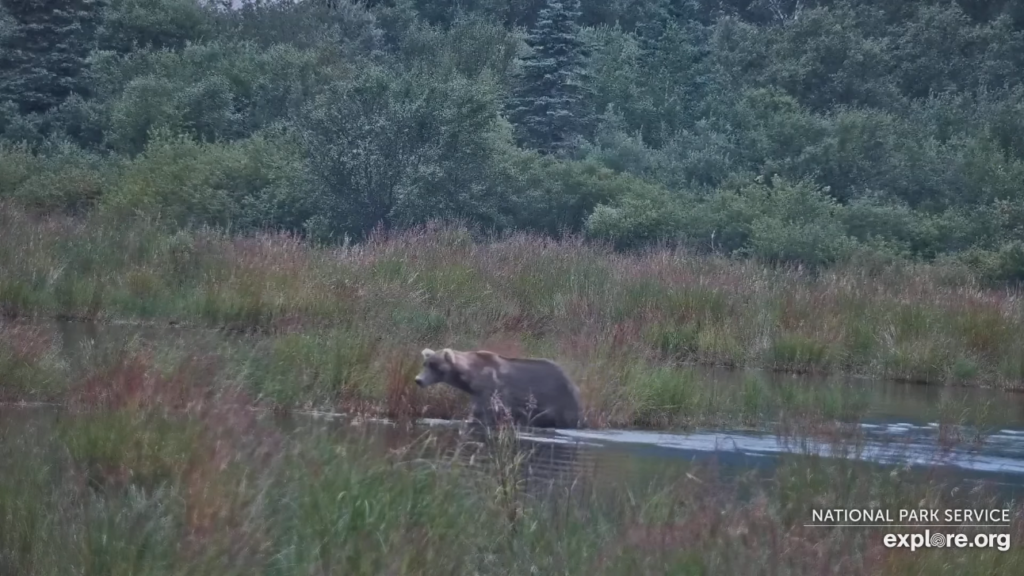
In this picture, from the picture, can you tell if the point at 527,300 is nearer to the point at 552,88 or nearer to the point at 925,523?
the point at 925,523

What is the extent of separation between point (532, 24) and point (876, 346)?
121 ft

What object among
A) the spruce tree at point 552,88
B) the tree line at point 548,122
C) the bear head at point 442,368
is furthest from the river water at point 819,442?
the spruce tree at point 552,88

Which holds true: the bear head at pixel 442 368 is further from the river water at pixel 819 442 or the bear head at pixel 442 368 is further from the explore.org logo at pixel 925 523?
the explore.org logo at pixel 925 523

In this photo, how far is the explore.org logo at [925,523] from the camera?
7406mm

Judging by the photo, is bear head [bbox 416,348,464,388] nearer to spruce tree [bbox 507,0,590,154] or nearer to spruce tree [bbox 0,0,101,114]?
spruce tree [bbox 507,0,590,154]

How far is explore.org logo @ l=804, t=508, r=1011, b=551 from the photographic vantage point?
292 inches

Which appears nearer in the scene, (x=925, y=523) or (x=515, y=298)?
(x=925, y=523)

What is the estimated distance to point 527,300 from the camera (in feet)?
66.4

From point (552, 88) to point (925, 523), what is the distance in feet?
121

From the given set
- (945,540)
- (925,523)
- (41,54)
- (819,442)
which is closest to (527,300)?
(819,442)

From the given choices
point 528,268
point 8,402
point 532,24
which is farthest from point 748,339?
point 532,24

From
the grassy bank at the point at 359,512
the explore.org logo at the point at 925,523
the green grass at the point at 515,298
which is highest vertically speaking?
the grassy bank at the point at 359,512

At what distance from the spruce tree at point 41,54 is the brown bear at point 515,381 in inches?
1286

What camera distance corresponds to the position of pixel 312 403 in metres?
12.5
